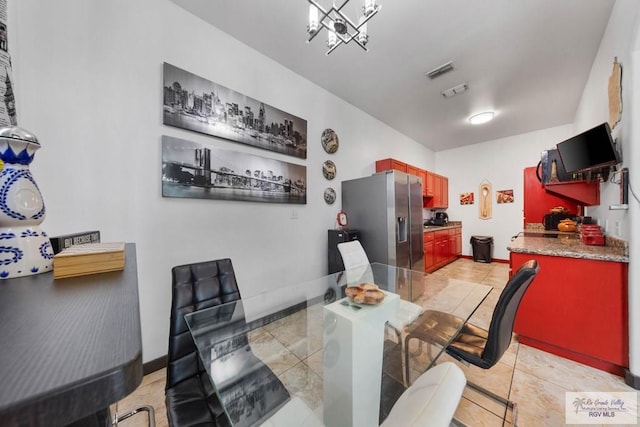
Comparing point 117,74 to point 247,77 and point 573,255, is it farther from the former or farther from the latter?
point 573,255

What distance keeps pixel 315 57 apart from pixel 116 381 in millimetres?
2971

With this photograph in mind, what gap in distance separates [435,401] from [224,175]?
7.12 ft

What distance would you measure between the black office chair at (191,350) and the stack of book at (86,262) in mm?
588

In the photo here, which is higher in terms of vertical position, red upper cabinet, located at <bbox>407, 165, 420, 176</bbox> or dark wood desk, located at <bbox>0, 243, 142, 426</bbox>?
red upper cabinet, located at <bbox>407, 165, 420, 176</bbox>

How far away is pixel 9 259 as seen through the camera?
627 mm

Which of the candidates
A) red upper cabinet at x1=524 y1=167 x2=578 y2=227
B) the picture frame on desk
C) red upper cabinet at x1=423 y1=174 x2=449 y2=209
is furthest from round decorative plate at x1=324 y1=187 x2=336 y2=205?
red upper cabinet at x1=524 y1=167 x2=578 y2=227

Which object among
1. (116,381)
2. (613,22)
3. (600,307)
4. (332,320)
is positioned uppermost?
(613,22)

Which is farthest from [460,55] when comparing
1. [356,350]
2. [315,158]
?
[356,350]

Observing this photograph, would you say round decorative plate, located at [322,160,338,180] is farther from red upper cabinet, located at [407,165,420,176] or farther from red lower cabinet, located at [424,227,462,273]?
red lower cabinet, located at [424,227,462,273]

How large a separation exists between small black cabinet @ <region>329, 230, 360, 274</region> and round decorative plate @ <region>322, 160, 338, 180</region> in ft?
2.55

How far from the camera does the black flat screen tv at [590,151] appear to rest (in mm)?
1796

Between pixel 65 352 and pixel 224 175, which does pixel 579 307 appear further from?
pixel 224 175

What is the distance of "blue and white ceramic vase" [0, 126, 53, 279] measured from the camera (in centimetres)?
62

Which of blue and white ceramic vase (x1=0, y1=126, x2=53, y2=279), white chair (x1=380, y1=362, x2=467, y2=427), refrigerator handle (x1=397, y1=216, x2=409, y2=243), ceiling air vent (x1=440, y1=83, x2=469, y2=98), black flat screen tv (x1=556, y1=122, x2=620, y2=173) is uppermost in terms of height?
ceiling air vent (x1=440, y1=83, x2=469, y2=98)
